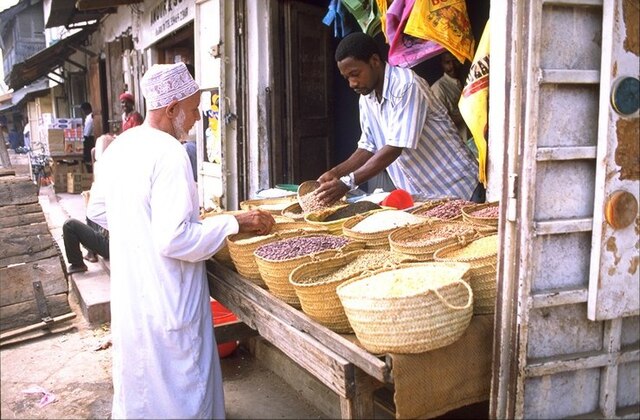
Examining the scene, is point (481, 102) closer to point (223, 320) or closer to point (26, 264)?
point (223, 320)

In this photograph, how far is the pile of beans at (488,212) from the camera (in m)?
2.63

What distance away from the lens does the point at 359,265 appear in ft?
7.53

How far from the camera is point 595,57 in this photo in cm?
190

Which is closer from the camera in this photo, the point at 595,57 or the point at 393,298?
the point at 393,298

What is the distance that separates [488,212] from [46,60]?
15.3 meters

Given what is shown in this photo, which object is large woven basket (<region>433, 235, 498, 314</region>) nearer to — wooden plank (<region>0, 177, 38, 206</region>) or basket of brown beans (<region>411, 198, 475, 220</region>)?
basket of brown beans (<region>411, 198, 475, 220</region>)

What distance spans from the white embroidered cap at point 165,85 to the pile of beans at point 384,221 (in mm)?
962

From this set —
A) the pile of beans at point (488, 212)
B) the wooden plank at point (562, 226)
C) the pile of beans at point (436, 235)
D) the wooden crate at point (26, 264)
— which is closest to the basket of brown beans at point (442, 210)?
the pile of beans at point (488, 212)

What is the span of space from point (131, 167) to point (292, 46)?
382cm

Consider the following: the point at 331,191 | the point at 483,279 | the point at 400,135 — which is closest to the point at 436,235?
the point at 483,279

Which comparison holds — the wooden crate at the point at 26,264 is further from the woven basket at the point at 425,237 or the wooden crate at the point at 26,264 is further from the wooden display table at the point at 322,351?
the woven basket at the point at 425,237

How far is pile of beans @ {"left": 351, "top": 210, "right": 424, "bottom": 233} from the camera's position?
104 inches

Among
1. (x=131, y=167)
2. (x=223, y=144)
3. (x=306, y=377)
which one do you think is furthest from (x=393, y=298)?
(x=223, y=144)

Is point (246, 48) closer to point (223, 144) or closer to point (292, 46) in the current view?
point (292, 46)
